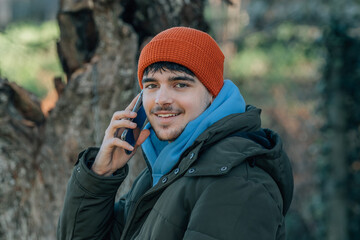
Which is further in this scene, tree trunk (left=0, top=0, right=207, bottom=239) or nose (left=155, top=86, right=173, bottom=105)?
tree trunk (left=0, top=0, right=207, bottom=239)

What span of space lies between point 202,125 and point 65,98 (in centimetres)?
174

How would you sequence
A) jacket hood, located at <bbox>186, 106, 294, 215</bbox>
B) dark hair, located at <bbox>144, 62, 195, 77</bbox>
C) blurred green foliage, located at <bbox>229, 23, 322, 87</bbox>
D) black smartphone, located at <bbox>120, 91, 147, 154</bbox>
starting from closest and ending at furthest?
jacket hood, located at <bbox>186, 106, 294, 215</bbox>, dark hair, located at <bbox>144, 62, 195, 77</bbox>, black smartphone, located at <bbox>120, 91, 147, 154</bbox>, blurred green foliage, located at <bbox>229, 23, 322, 87</bbox>

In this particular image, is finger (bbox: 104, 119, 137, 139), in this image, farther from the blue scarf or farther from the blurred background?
the blurred background

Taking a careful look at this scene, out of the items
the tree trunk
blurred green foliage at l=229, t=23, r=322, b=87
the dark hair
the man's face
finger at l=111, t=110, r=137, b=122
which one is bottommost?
blurred green foliage at l=229, t=23, r=322, b=87

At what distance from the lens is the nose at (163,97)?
190 centimetres


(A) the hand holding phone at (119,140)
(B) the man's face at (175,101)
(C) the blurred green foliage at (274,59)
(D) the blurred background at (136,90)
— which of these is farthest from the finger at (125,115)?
(C) the blurred green foliage at (274,59)

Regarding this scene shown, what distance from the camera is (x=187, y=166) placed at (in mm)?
1671

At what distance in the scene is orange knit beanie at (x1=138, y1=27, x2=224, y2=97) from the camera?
191 centimetres

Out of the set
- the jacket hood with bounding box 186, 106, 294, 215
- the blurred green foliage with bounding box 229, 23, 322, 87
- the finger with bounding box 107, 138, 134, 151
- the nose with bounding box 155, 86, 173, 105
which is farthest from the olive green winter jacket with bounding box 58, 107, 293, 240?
the blurred green foliage with bounding box 229, 23, 322, 87

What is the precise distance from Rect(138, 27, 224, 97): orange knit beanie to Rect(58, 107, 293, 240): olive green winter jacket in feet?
0.71

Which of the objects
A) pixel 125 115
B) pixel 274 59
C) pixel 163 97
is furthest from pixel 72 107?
pixel 274 59

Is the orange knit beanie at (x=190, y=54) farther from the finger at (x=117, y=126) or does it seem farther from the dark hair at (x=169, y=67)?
the finger at (x=117, y=126)

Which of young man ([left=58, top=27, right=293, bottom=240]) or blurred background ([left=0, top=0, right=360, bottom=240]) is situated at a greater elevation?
young man ([left=58, top=27, right=293, bottom=240])

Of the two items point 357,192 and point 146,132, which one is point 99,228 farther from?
point 357,192
